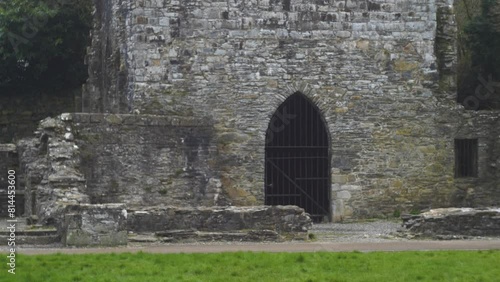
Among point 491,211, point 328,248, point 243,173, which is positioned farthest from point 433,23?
point 328,248

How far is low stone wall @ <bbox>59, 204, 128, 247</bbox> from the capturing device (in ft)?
64.9

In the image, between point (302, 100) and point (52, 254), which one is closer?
point (52, 254)

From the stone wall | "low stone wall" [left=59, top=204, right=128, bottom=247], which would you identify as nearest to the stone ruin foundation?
"low stone wall" [left=59, top=204, right=128, bottom=247]

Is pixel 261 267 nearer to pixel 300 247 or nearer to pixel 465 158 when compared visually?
pixel 300 247

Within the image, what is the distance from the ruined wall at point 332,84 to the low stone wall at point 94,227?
305 inches

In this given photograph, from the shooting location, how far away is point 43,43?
128 feet

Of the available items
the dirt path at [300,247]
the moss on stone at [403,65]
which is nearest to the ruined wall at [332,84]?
the moss on stone at [403,65]

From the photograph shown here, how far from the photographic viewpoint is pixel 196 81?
27969 millimetres

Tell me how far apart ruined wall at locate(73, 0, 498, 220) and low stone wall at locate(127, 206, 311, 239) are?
6.03 metres

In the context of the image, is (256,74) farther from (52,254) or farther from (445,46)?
(52,254)

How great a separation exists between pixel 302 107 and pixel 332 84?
42.0 inches

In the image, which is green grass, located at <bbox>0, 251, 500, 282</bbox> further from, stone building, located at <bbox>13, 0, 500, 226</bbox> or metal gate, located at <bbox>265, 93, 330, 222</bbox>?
metal gate, located at <bbox>265, 93, 330, 222</bbox>

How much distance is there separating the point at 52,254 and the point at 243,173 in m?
10.5

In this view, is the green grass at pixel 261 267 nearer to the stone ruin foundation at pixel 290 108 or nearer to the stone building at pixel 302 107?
the stone ruin foundation at pixel 290 108
